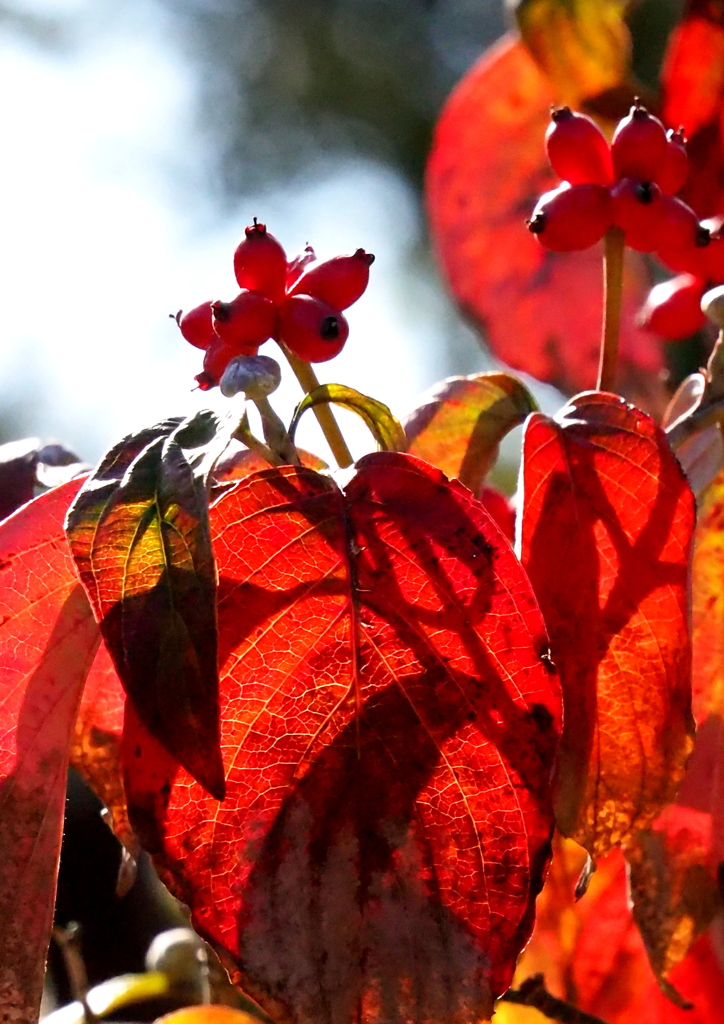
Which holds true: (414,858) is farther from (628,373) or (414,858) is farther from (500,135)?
(500,135)

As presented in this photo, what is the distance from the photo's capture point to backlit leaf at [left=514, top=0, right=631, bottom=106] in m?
1.10

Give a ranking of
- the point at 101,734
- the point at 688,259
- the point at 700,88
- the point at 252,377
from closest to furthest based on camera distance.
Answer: the point at 252,377
the point at 101,734
the point at 688,259
the point at 700,88

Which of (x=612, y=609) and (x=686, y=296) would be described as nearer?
(x=612, y=609)

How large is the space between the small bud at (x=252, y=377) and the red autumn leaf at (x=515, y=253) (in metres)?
0.71

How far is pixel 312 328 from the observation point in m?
0.59

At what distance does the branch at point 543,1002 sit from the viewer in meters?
0.67

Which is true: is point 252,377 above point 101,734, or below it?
above

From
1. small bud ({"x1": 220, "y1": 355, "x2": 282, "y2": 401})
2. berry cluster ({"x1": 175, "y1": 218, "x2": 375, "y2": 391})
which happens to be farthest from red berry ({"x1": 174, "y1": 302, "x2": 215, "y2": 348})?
small bud ({"x1": 220, "y1": 355, "x2": 282, "y2": 401})

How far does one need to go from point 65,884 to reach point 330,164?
7.64 feet

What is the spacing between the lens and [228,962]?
0.47 metres

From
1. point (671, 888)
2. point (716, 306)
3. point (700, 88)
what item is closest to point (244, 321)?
point (716, 306)

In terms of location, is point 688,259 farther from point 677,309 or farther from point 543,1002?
point 543,1002

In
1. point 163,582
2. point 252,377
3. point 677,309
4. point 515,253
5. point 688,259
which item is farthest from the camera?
point 515,253

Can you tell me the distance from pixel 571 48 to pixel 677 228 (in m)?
0.50
